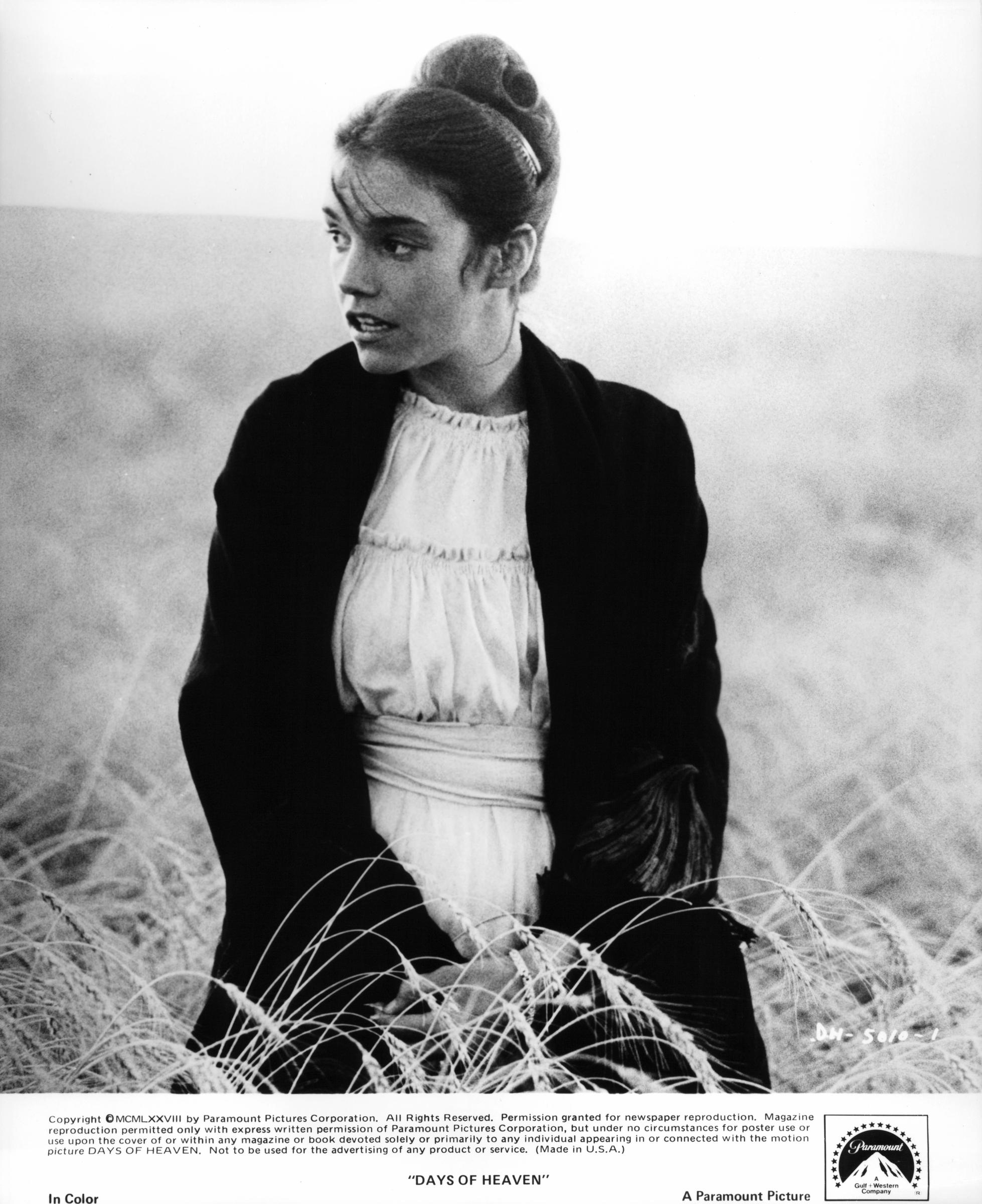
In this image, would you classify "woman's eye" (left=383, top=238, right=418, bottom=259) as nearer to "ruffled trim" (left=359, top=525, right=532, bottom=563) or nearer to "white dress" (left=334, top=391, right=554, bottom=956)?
"white dress" (left=334, top=391, right=554, bottom=956)

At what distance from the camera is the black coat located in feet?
7.95

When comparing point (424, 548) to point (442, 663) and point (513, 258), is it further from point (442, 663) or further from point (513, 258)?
point (513, 258)

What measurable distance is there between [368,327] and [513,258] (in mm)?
282

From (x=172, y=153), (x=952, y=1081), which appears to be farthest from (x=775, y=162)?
(x=952, y=1081)

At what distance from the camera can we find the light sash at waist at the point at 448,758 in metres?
2.44

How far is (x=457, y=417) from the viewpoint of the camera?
2.49 m

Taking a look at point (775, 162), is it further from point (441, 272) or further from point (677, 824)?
point (677, 824)

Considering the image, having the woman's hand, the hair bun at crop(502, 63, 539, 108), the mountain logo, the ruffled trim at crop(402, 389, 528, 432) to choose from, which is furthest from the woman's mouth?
the mountain logo

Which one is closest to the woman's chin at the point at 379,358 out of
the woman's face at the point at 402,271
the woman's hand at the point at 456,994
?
the woman's face at the point at 402,271

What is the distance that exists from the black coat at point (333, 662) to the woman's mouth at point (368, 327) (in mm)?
35

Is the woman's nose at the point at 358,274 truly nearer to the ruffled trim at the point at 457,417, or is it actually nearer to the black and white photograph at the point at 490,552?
the black and white photograph at the point at 490,552

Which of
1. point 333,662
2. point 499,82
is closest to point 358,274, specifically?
point 499,82

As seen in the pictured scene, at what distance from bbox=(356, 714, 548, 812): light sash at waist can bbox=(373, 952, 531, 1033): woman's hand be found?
0.28m

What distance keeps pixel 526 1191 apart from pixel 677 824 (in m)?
0.68
